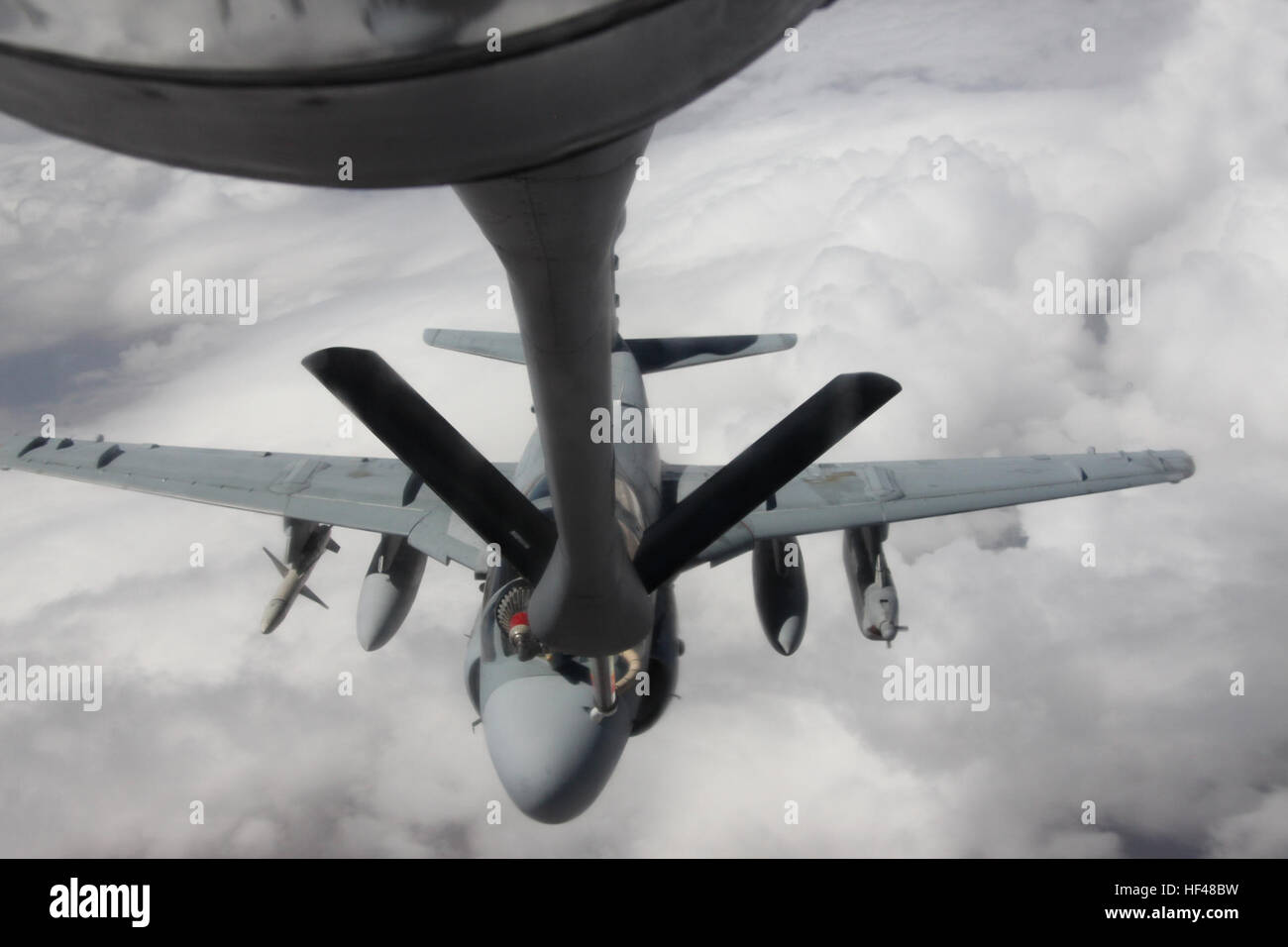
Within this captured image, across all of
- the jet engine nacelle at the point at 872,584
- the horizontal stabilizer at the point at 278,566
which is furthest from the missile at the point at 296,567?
the jet engine nacelle at the point at 872,584

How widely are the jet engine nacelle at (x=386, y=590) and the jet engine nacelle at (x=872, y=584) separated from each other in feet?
30.1

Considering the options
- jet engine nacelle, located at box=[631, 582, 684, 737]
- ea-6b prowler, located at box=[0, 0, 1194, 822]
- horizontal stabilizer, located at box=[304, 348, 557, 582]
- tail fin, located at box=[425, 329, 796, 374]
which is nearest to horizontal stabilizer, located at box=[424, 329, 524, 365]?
tail fin, located at box=[425, 329, 796, 374]

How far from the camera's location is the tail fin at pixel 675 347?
19.1 m

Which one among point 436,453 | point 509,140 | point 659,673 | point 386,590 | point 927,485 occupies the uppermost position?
point 927,485

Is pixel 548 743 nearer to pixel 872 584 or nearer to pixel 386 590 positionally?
pixel 386 590

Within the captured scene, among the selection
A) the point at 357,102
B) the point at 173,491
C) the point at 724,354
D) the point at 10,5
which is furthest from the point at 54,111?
the point at 724,354

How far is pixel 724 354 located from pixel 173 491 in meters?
12.1

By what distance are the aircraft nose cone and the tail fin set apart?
10.2 meters

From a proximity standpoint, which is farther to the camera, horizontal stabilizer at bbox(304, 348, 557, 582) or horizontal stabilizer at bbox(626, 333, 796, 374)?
horizontal stabilizer at bbox(626, 333, 796, 374)

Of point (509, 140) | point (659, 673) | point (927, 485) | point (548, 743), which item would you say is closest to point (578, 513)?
point (509, 140)

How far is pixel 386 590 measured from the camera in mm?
16484

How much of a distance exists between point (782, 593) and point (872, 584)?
6.10ft

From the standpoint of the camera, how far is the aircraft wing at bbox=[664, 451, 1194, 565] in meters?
14.8

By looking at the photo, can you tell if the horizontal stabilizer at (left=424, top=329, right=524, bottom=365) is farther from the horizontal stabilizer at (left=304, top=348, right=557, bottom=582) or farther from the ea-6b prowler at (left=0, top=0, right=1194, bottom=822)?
the horizontal stabilizer at (left=304, top=348, right=557, bottom=582)
